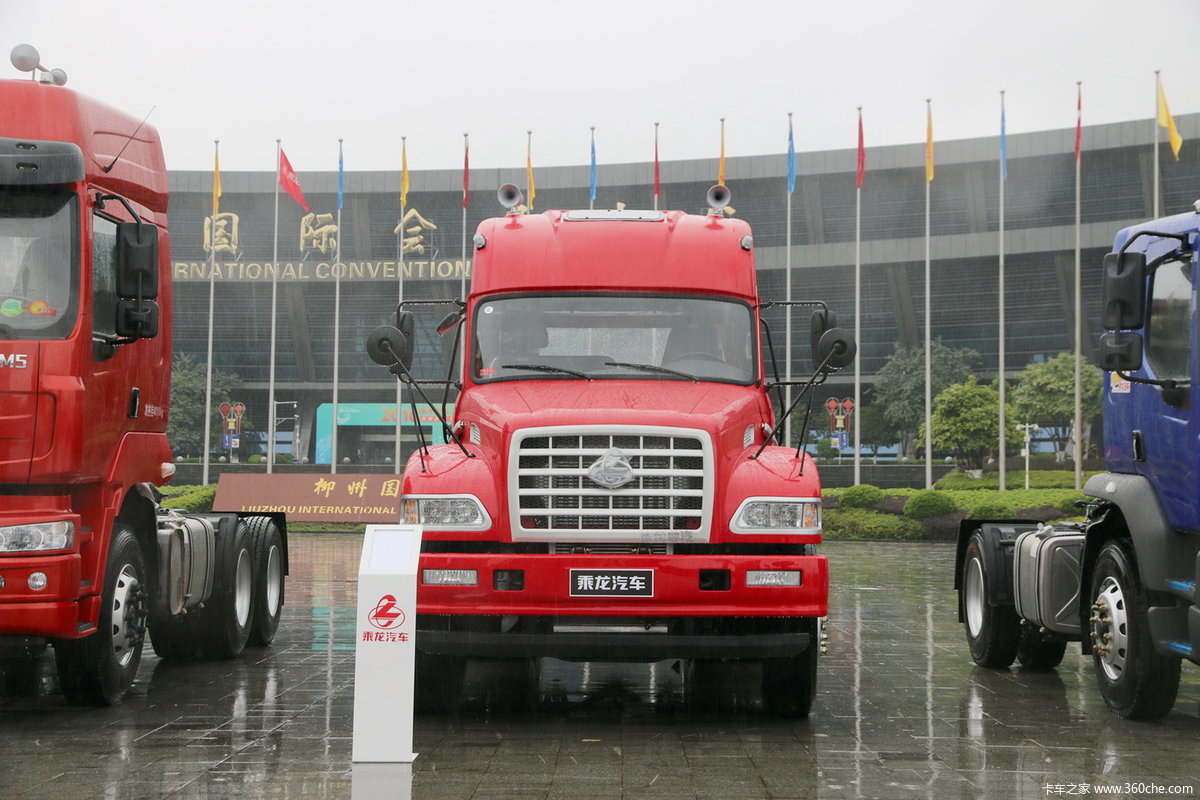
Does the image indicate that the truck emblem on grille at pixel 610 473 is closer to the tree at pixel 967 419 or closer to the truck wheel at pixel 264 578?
the truck wheel at pixel 264 578

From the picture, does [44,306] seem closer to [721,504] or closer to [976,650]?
[721,504]

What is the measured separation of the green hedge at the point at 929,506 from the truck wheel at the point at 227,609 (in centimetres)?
2720

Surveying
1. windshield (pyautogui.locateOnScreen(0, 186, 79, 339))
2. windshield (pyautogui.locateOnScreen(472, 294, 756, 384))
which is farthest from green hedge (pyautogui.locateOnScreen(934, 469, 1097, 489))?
windshield (pyautogui.locateOnScreen(0, 186, 79, 339))

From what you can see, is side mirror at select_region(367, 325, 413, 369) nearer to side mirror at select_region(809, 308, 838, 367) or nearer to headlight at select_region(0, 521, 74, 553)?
headlight at select_region(0, 521, 74, 553)

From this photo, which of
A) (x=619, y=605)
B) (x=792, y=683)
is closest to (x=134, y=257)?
(x=619, y=605)

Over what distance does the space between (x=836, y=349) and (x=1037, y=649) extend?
404 centimetres

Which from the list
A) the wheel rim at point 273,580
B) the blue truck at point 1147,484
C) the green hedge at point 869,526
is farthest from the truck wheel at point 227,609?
the green hedge at point 869,526

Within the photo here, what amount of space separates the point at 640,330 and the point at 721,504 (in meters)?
1.82

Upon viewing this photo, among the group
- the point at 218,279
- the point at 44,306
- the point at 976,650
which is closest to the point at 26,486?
the point at 44,306

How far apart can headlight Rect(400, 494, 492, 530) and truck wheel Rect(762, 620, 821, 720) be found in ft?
6.71

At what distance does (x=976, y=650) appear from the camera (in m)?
11.9

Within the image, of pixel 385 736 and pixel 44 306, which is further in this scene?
pixel 44 306

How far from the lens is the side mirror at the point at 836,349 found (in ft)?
30.1

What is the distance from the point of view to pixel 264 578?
12.6 metres
